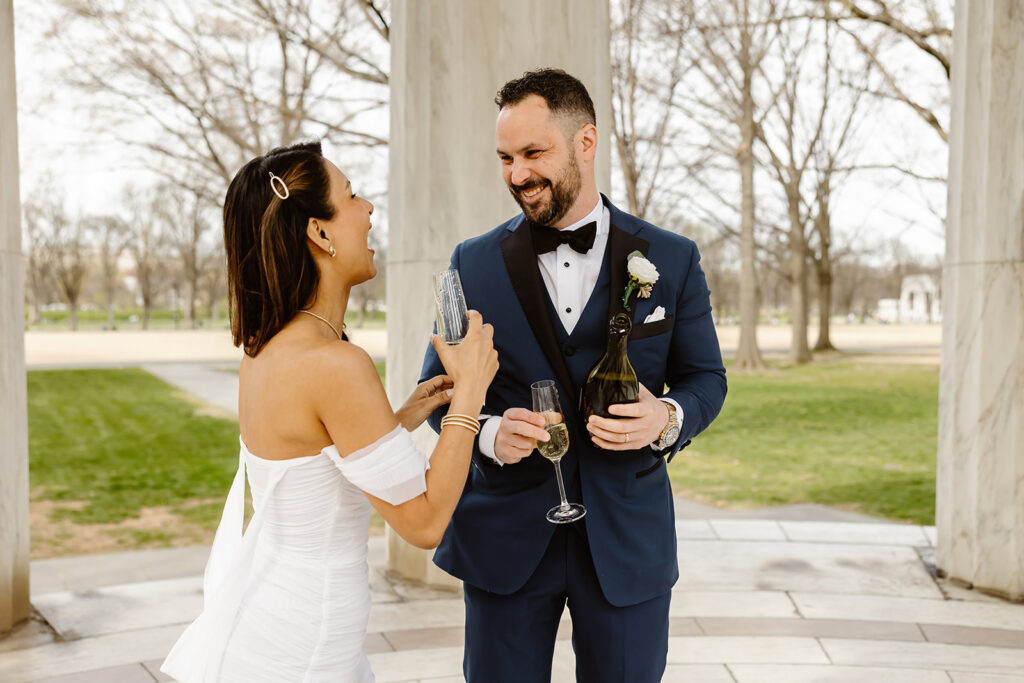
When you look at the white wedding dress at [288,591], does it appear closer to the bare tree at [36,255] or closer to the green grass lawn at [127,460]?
the green grass lawn at [127,460]

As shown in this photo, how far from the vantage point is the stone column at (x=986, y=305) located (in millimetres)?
5164

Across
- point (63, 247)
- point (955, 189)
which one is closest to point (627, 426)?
point (955, 189)

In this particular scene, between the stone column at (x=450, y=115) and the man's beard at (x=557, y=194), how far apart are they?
299 cm

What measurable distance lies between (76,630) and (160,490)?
5360 millimetres

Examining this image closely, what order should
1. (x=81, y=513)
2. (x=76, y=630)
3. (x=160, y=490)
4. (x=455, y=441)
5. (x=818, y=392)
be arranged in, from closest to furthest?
(x=455, y=441), (x=76, y=630), (x=81, y=513), (x=160, y=490), (x=818, y=392)

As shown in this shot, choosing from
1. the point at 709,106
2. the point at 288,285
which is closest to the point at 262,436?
the point at 288,285

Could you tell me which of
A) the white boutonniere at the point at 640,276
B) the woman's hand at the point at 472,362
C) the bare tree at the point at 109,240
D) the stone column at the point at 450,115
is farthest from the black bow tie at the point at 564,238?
the bare tree at the point at 109,240

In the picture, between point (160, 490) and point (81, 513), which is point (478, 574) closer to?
point (81, 513)

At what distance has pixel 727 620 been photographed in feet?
16.2

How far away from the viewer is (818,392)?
17.9 metres

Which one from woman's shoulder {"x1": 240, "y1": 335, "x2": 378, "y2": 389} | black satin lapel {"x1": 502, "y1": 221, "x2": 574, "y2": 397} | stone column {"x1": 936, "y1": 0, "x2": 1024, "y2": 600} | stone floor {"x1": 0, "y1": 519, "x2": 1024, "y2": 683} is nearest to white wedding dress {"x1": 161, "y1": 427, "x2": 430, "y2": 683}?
woman's shoulder {"x1": 240, "y1": 335, "x2": 378, "y2": 389}

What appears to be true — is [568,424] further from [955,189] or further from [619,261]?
[955,189]

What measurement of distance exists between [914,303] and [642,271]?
76967 mm

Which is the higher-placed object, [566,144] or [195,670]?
[566,144]
